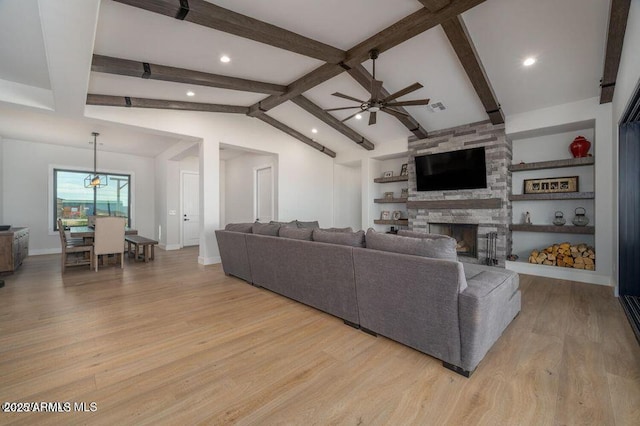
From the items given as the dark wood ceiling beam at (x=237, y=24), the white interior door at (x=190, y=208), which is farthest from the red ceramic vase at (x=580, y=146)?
the white interior door at (x=190, y=208)

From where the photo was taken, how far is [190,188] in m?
8.05

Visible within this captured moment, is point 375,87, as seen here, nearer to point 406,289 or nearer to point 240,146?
point 406,289

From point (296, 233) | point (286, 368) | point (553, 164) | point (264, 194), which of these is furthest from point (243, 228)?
point (553, 164)

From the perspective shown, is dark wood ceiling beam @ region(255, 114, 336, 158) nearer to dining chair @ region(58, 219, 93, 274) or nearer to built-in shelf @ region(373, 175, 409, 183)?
built-in shelf @ region(373, 175, 409, 183)

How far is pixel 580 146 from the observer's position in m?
4.45

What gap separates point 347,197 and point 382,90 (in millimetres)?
4208

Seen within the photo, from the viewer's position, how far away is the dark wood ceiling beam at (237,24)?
8.23 ft

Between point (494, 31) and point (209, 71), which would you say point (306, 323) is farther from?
point (494, 31)

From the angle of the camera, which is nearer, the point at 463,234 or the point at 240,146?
the point at 463,234

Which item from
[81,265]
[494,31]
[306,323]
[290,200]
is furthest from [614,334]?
[81,265]

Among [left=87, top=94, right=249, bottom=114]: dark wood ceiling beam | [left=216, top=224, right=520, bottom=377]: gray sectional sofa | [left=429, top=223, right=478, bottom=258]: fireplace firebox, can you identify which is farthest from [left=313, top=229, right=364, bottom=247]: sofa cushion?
[left=429, top=223, right=478, bottom=258]: fireplace firebox

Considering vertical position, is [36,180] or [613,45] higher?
[613,45]

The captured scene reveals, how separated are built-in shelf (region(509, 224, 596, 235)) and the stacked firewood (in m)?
0.25

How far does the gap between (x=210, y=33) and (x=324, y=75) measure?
166cm
